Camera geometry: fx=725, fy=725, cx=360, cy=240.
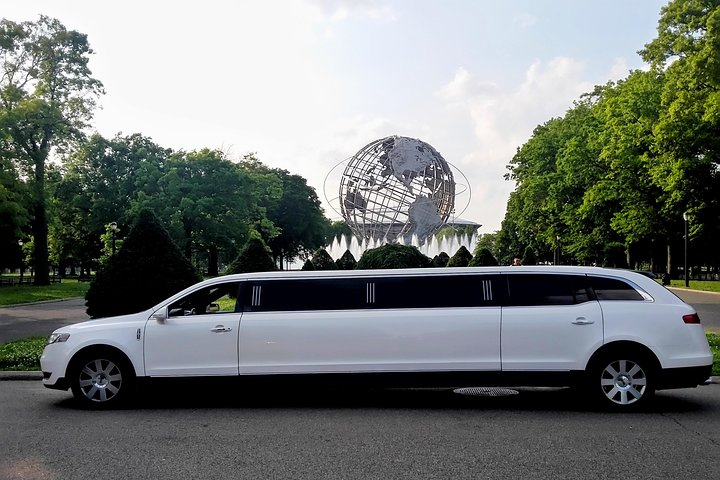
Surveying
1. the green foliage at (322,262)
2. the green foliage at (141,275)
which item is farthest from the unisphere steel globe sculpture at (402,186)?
the green foliage at (141,275)

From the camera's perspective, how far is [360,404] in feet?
31.3

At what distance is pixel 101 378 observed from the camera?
931 cm

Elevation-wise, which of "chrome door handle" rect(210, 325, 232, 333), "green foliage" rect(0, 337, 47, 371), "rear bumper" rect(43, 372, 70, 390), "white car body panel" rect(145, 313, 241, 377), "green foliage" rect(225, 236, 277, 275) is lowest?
"green foliage" rect(0, 337, 47, 371)

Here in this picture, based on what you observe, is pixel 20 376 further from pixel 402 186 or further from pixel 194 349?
pixel 402 186

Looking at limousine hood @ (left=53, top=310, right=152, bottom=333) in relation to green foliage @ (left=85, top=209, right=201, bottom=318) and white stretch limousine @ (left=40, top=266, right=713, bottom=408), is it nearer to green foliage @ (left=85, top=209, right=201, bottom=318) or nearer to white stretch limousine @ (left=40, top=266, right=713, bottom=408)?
white stretch limousine @ (left=40, top=266, right=713, bottom=408)

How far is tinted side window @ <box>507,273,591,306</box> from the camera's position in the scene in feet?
29.9

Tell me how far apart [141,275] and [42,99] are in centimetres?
3333

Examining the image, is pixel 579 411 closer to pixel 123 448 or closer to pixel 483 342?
pixel 483 342

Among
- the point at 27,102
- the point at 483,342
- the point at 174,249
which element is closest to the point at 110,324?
the point at 483,342

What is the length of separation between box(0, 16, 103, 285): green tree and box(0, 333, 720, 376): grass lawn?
105ft

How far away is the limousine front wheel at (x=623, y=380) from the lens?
8812 mm

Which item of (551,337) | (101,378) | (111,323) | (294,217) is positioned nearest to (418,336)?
(551,337)

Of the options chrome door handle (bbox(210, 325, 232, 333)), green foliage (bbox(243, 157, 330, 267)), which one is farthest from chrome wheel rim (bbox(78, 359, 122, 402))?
green foliage (bbox(243, 157, 330, 267))

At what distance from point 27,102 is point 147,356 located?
4004 cm
